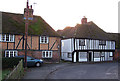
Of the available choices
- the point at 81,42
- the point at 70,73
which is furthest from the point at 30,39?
the point at 70,73

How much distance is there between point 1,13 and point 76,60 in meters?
16.0

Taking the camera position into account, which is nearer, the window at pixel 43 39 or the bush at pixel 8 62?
the bush at pixel 8 62

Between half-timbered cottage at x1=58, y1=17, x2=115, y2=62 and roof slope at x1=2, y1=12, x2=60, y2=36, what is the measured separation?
16.8 ft

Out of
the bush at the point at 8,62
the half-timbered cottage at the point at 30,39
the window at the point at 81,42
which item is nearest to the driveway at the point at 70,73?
the bush at the point at 8,62

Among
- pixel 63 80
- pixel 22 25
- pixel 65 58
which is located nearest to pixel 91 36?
pixel 65 58

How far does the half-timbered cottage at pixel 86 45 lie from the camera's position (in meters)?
27.9

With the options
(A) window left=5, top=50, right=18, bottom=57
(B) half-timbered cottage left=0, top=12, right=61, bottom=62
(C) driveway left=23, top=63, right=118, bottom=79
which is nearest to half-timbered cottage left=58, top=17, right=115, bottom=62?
(B) half-timbered cottage left=0, top=12, right=61, bottom=62

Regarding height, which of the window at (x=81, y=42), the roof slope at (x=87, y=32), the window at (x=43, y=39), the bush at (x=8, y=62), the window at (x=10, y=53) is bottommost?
the bush at (x=8, y=62)

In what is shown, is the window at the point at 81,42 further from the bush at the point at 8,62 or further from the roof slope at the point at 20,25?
the bush at the point at 8,62

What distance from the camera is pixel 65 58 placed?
3002 cm

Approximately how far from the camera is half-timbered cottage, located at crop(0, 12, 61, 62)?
70.4ft

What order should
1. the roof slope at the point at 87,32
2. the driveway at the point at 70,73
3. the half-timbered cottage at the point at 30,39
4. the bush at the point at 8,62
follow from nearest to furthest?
the driveway at the point at 70,73
the bush at the point at 8,62
the half-timbered cottage at the point at 30,39
the roof slope at the point at 87,32

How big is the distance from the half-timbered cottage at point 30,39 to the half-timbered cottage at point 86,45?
3.99 metres

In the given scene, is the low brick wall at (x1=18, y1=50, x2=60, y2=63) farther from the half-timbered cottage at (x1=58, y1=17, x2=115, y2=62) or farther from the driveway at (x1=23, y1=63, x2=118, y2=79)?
the driveway at (x1=23, y1=63, x2=118, y2=79)
